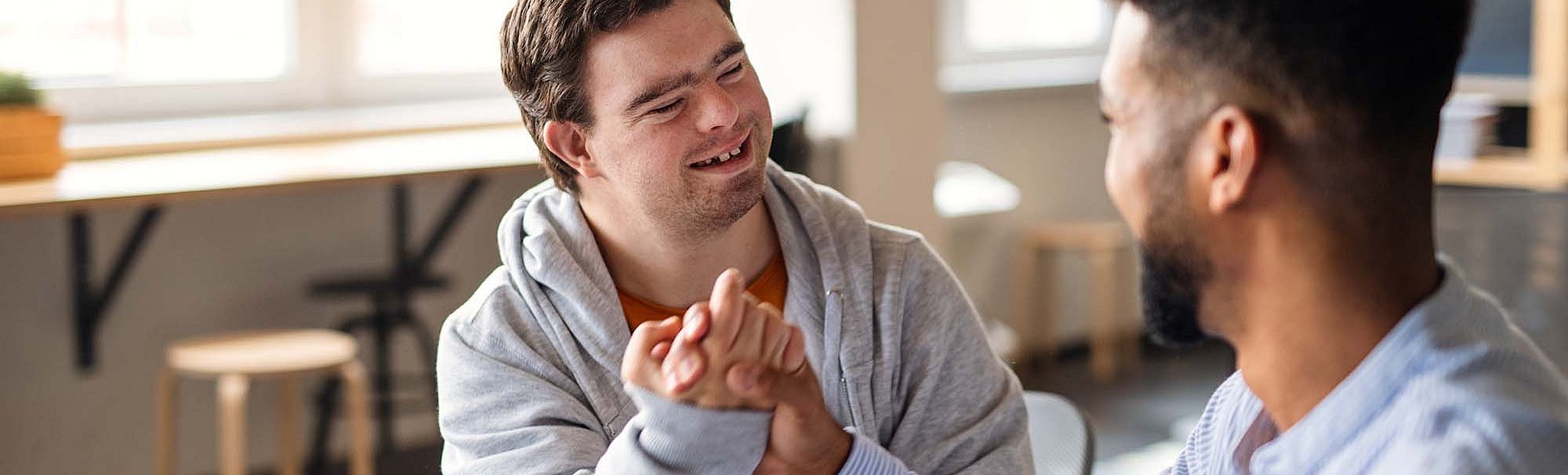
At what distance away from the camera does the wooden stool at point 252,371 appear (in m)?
2.96

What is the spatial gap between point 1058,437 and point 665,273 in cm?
47

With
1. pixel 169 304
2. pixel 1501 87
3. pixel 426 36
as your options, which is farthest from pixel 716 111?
pixel 1501 87

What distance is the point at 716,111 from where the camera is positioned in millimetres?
1324

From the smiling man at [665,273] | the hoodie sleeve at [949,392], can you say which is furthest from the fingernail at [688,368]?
the hoodie sleeve at [949,392]

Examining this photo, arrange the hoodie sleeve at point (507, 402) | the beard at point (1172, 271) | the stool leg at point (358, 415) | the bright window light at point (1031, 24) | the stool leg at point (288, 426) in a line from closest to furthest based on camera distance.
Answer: the beard at point (1172, 271)
the hoodie sleeve at point (507, 402)
the stool leg at point (358, 415)
the stool leg at point (288, 426)
the bright window light at point (1031, 24)

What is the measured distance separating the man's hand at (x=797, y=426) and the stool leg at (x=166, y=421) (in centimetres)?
223

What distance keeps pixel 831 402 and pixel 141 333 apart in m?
2.40

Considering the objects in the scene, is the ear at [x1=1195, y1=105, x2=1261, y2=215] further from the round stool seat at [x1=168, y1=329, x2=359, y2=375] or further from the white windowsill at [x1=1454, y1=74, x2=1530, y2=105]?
the white windowsill at [x1=1454, y1=74, x2=1530, y2=105]

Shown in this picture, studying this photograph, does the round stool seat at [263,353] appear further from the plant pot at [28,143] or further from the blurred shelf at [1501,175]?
the blurred shelf at [1501,175]

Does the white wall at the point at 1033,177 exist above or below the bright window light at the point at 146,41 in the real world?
below

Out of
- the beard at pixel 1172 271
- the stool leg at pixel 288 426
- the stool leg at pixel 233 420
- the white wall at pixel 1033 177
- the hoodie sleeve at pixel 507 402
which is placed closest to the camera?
the beard at pixel 1172 271

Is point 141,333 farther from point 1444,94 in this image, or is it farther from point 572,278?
point 1444,94

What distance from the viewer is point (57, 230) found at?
10.7 ft

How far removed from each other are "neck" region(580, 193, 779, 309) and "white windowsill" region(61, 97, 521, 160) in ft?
7.22
